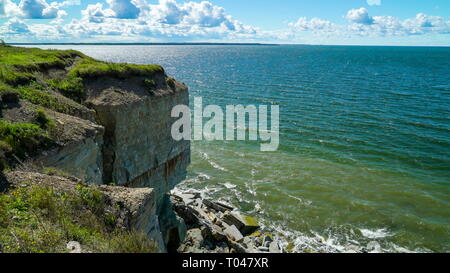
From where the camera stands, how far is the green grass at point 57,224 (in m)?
6.51

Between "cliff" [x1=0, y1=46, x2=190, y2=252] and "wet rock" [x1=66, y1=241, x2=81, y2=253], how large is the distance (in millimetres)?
1671

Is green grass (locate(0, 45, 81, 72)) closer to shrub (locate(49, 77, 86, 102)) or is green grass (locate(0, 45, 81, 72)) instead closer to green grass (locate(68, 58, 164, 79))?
green grass (locate(68, 58, 164, 79))

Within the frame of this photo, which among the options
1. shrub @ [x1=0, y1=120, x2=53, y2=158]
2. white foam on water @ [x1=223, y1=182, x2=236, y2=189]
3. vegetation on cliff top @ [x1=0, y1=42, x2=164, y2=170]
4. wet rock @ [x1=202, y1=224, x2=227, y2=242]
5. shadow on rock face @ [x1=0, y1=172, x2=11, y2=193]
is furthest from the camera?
white foam on water @ [x1=223, y1=182, x2=236, y2=189]

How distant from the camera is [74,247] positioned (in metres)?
6.64

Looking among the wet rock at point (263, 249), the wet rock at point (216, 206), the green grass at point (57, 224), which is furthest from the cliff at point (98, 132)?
the wet rock at point (263, 249)

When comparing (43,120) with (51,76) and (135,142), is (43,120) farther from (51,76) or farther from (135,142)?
(51,76)

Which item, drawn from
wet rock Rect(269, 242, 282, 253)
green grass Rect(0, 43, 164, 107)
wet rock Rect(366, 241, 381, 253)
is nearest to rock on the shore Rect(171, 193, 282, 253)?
wet rock Rect(269, 242, 282, 253)

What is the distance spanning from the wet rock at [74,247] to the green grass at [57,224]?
97mm

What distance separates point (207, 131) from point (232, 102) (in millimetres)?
16177

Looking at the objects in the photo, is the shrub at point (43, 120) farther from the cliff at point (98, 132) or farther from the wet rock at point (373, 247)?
the wet rock at point (373, 247)

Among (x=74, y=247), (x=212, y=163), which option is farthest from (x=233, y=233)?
(x=74, y=247)

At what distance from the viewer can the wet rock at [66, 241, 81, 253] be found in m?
6.52

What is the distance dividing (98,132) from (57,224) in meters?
7.10
